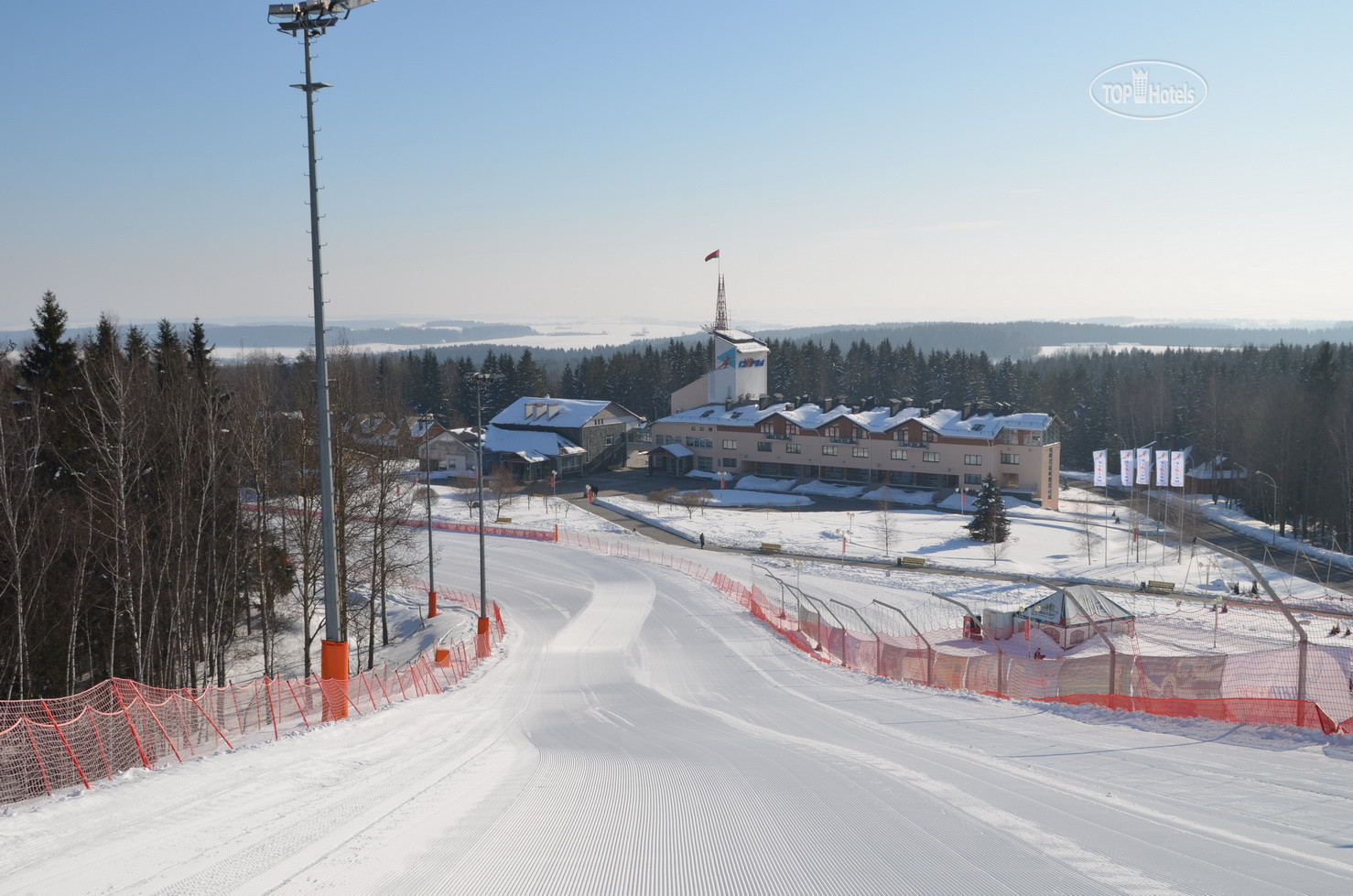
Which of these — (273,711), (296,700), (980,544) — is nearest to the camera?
(273,711)

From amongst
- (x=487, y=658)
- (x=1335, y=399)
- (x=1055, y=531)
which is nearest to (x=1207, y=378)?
(x=1335, y=399)

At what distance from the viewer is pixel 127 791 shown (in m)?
8.79

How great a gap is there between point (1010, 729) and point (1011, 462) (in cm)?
6263

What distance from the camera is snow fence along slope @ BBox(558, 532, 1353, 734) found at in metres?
14.4

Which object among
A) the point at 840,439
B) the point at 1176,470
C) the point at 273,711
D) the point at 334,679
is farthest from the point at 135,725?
the point at 1176,470

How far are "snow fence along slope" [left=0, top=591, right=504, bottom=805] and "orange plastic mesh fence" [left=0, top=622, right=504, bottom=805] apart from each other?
1cm

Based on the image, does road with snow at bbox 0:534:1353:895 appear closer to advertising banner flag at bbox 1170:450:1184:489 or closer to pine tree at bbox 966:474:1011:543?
pine tree at bbox 966:474:1011:543

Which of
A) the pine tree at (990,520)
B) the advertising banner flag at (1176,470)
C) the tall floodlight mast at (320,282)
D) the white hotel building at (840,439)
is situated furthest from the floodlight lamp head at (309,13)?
the advertising banner flag at (1176,470)

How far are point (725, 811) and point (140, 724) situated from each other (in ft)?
28.6

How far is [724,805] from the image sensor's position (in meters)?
8.73

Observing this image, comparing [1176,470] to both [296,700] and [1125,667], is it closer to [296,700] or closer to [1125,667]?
[1125,667]

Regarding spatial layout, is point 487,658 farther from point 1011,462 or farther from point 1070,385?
point 1070,385

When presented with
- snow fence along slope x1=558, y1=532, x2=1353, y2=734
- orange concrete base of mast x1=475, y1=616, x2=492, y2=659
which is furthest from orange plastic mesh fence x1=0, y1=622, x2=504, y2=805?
snow fence along slope x1=558, y1=532, x2=1353, y2=734

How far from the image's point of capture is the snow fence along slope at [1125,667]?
14438 millimetres
